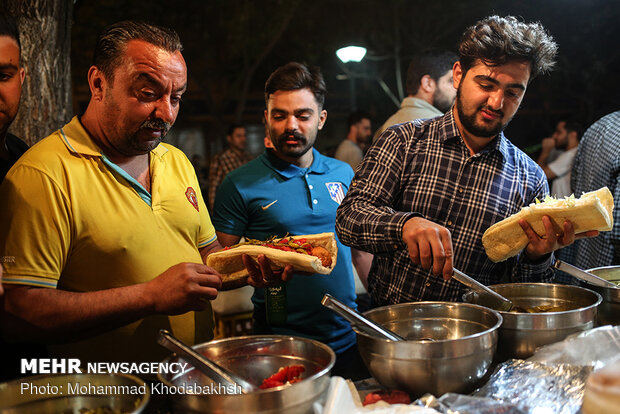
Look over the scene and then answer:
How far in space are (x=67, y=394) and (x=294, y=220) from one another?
A: 211cm

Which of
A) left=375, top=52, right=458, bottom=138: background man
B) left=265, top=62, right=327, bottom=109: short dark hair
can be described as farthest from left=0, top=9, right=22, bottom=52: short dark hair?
left=375, top=52, right=458, bottom=138: background man

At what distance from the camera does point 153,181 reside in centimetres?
245

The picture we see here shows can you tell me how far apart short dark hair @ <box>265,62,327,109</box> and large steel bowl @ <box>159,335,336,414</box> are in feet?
7.68

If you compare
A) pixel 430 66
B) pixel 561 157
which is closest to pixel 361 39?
pixel 561 157

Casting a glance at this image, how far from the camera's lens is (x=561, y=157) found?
7438mm

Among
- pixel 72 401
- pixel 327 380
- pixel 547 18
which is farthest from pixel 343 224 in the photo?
pixel 547 18

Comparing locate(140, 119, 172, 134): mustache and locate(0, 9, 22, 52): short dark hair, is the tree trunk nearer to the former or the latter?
locate(0, 9, 22, 52): short dark hair

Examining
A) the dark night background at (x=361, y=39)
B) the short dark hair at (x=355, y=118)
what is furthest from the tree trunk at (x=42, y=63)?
the dark night background at (x=361, y=39)

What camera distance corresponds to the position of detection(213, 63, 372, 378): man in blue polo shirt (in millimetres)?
3369

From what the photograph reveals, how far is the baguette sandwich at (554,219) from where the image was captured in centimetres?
233

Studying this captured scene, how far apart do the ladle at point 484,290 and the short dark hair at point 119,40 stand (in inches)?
61.6

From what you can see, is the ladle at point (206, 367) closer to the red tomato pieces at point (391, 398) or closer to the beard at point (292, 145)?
the red tomato pieces at point (391, 398)

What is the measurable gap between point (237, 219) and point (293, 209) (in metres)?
0.38

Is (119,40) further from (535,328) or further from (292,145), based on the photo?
(535,328)
